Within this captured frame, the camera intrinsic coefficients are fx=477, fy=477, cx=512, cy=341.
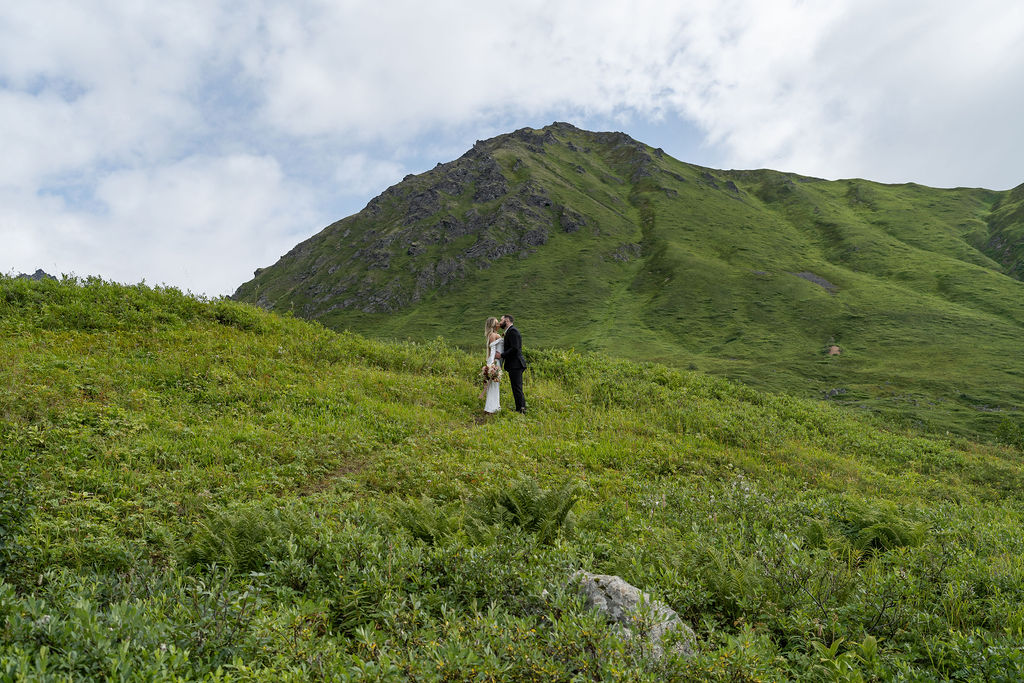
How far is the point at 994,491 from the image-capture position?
1356 centimetres

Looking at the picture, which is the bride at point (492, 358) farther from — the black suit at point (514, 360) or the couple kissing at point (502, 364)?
the black suit at point (514, 360)

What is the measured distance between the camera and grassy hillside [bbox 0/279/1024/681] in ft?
12.2

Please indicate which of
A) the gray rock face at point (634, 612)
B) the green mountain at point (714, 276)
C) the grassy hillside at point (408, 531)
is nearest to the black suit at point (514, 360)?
the grassy hillside at point (408, 531)

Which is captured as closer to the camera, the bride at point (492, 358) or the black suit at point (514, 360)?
the bride at point (492, 358)

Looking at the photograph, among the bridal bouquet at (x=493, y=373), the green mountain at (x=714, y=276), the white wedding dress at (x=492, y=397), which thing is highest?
the green mountain at (x=714, y=276)

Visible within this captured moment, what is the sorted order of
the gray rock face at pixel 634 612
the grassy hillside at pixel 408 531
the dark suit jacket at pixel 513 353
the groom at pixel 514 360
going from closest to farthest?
the grassy hillside at pixel 408 531
the gray rock face at pixel 634 612
the groom at pixel 514 360
the dark suit jacket at pixel 513 353

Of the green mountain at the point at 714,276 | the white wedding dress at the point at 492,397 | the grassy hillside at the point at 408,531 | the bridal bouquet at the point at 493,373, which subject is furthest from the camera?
the green mountain at the point at 714,276

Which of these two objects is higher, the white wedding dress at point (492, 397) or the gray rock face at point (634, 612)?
the white wedding dress at point (492, 397)

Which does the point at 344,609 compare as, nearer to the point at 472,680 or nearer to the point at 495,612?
the point at 495,612

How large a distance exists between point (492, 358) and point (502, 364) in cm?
52

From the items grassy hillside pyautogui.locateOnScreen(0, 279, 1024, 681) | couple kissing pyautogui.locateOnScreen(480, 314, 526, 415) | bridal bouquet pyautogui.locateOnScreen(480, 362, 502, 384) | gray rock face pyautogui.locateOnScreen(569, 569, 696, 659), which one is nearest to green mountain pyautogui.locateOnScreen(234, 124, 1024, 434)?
grassy hillside pyautogui.locateOnScreen(0, 279, 1024, 681)

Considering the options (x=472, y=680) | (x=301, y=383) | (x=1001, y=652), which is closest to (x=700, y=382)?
(x=301, y=383)

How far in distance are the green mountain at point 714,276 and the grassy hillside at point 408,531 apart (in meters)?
22.7

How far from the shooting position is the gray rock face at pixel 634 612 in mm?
4117
